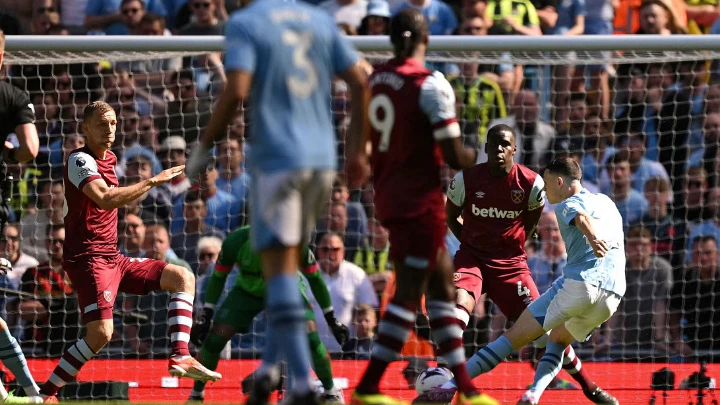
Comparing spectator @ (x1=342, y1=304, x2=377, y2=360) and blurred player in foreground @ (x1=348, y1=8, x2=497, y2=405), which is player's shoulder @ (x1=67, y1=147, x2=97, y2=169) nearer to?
blurred player in foreground @ (x1=348, y1=8, x2=497, y2=405)

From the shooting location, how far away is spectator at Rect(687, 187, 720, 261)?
1253 centimetres

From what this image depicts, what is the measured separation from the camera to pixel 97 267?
9.02m

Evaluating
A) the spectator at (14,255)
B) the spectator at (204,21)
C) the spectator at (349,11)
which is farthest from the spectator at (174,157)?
the spectator at (349,11)

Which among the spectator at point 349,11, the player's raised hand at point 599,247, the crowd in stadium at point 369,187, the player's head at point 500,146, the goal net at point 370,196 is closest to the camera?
the player's raised hand at point 599,247

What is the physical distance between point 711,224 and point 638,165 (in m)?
0.94

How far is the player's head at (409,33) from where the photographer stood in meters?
7.02

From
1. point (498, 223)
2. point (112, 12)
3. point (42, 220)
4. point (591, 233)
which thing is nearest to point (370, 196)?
point (42, 220)

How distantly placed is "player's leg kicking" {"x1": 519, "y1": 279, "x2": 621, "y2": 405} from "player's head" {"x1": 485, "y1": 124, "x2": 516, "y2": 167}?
1118 millimetres

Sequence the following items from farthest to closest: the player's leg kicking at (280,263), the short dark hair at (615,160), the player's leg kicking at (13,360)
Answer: the short dark hair at (615,160), the player's leg kicking at (13,360), the player's leg kicking at (280,263)

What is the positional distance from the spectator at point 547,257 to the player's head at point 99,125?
507 centimetres

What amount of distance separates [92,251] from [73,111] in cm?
440

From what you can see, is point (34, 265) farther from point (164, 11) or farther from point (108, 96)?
A: point (164, 11)

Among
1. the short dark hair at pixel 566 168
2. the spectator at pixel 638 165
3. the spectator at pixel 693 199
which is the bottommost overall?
the spectator at pixel 693 199

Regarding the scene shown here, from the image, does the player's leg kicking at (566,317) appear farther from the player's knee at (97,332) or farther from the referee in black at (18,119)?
the referee in black at (18,119)
